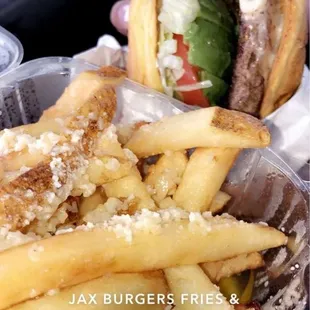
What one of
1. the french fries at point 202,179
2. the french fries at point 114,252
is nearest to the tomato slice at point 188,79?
the french fries at point 202,179

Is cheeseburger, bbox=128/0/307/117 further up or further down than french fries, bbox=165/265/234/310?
further up

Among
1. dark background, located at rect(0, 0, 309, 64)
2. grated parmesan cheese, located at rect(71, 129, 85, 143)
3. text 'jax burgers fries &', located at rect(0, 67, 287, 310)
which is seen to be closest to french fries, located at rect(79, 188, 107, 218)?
text 'jax burgers fries &', located at rect(0, 67, 287, 310)

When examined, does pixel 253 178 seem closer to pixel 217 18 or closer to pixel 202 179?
pixel 202 179

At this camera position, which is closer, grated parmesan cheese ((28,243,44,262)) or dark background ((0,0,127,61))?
grated parmesan cheese ((28,243,44,262))

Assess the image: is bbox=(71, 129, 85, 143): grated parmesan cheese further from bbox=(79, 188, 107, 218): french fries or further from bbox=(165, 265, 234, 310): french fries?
bbox=(165, 265, 234, 310): french fries

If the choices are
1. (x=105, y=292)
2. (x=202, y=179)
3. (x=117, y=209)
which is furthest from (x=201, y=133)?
(x=105, y=292)

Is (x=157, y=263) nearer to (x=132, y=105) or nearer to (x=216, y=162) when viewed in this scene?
(x=216, y=162)
